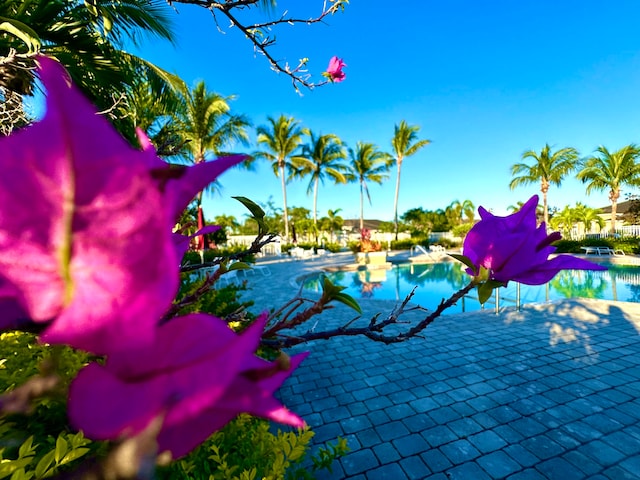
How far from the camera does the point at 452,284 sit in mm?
12469

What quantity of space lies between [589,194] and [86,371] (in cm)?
3250

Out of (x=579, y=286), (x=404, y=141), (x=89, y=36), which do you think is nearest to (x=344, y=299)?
(x=89, y=36)

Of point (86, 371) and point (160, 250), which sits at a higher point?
point (160, 250)

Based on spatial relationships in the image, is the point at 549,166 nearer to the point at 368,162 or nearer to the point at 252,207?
the point at 368,162

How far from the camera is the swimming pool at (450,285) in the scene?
973 centimetres

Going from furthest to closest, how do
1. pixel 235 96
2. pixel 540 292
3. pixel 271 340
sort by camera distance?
1. pixel 235 96
2. pixel 540 292
3. pixel 271 340

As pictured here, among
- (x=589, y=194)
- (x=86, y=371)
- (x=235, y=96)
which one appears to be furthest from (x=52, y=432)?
(x=589, y=194)

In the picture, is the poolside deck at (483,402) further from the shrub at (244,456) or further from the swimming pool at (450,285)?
the swimming pool at (450,285)

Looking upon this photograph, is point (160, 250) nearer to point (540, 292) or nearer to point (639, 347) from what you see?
point (639, 347)

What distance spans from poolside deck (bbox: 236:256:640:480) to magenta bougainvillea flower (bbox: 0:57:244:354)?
2.86 meters

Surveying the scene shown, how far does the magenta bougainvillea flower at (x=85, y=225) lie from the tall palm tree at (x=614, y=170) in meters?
30.2

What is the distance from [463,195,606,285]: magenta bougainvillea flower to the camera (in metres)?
0.58

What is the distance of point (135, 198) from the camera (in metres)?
0.20

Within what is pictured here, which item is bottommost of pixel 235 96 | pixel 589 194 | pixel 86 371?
pixel 86 371
